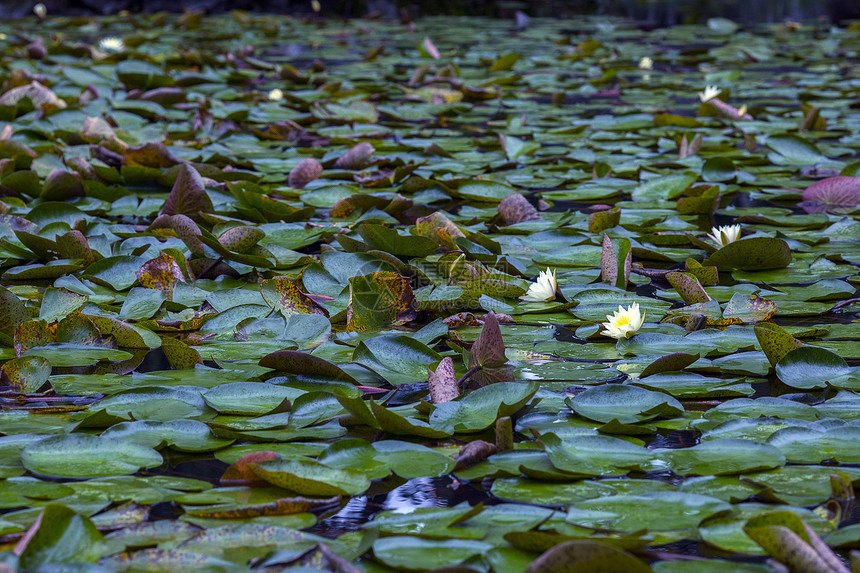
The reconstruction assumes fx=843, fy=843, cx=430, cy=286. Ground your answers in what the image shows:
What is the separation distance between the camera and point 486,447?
103cm

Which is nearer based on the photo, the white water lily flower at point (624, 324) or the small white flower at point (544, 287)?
the white water lily flower at point (624, 324)

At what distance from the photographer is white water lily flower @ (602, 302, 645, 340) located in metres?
1.40

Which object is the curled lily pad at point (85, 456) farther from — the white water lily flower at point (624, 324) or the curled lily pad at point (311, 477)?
the white water lily flower at point (624, 324)

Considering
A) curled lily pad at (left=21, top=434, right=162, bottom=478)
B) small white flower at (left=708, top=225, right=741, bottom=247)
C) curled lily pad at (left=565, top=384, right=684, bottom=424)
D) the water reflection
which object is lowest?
the water reflection

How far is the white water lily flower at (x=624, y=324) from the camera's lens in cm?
140

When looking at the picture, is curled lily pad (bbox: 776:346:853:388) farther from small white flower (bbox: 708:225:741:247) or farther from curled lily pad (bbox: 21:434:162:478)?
curled lily pad (bbox: 21:434:162:478)

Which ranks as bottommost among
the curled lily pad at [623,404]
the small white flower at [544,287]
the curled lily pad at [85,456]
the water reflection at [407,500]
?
the water reflection at [407,500]

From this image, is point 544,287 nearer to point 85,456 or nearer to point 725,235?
point 725,235

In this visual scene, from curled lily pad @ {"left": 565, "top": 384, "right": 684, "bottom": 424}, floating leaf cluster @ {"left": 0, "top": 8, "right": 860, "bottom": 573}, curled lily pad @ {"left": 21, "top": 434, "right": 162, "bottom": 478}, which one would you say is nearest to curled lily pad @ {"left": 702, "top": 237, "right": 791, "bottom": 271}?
floating leaf cluster @ {"left": 0, "top": 8, "right": 860, "bottom": 573}

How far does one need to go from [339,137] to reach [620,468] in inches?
88.4

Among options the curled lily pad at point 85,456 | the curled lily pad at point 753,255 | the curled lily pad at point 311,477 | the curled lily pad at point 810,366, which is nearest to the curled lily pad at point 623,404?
the curled lily pad at point 810,366

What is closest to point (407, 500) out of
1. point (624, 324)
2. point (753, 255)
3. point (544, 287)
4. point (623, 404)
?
point (623, 404)

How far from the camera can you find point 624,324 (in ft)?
4.63

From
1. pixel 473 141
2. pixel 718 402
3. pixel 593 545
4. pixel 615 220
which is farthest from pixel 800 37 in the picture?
pixel 593 545
